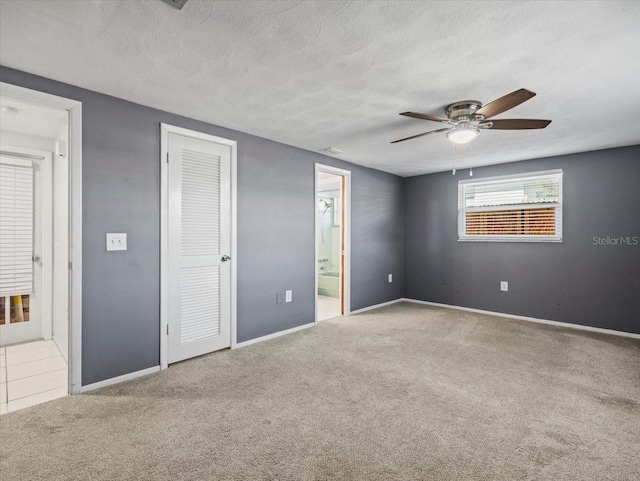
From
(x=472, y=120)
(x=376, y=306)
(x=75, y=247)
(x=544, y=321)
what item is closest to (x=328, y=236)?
(x=376, y=306)

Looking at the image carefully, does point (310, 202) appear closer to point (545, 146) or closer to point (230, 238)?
point (230, 238)

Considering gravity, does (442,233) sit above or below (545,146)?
below

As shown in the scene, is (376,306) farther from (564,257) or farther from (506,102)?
(506,102)

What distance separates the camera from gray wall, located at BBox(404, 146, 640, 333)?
13.8ft

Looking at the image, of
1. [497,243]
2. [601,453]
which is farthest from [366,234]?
[601,453]

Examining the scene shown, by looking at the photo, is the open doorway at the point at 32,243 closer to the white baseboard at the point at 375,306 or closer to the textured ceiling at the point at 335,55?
the textured ceiling at the point at 335,55

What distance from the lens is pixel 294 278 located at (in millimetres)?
4332

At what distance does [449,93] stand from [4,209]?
4666mm

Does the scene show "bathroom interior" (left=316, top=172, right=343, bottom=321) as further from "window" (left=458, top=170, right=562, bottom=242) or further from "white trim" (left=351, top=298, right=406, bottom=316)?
"window" (left=458, top=170, right=562, bottom=242)

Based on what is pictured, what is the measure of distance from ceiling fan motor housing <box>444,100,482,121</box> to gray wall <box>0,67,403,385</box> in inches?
80.6

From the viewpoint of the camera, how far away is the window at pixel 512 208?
4766 millimetres

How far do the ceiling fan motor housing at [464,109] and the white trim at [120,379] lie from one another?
344 cm

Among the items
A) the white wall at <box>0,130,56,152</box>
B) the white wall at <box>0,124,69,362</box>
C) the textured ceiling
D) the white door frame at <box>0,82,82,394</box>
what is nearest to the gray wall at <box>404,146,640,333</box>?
the textured ceiling

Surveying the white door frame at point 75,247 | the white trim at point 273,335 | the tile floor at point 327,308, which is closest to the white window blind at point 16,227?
the white door frame at point 75,247
